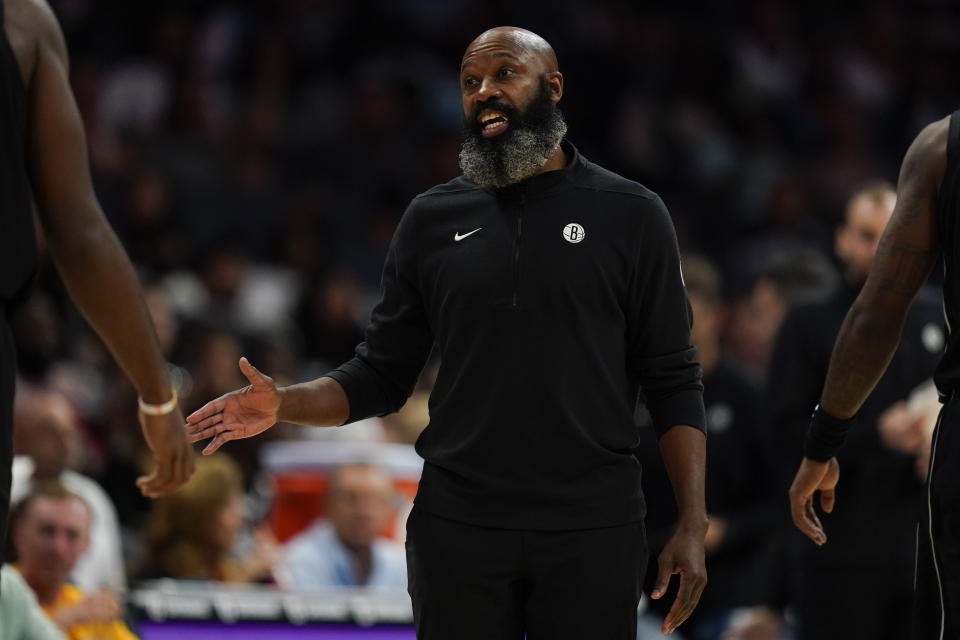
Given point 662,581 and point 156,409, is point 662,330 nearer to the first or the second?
point 662,581

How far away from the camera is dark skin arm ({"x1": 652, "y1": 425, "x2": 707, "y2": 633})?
3.71 meters

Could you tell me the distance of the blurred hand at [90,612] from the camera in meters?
5.42

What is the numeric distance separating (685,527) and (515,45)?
4.24 ft

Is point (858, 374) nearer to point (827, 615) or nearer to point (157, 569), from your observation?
point (827, 615)

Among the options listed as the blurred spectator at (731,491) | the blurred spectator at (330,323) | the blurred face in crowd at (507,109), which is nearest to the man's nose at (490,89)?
the blurred face in crowd at (507,109)

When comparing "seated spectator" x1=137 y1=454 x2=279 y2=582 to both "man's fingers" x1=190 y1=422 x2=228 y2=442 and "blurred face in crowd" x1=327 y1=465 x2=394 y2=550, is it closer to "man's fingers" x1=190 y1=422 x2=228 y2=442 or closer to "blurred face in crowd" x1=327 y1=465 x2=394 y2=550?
"blurred face in crowd" x1=327 y1=465 x2=394 y2=550

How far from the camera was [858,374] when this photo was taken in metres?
4.14

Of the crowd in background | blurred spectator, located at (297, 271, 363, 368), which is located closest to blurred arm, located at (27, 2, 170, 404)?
the crowd in background

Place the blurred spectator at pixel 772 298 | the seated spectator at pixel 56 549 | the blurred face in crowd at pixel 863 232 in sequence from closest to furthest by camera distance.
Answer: the seated spectator at pixel 56 549 < the blurred face in crowd at pixel 863 232 < the blurred spectator at pixel 772 298

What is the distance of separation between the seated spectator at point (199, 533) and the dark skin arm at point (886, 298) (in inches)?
128

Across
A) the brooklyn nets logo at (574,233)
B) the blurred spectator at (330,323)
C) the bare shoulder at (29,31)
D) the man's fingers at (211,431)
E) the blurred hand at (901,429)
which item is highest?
the bare shoulder at (29,31)

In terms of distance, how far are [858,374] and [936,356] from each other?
2134 mm

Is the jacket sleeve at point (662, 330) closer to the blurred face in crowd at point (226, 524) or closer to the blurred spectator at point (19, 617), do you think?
the blurred spectator at point (19, 617)

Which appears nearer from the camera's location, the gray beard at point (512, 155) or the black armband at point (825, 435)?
the gray beard at point (512, 155)
